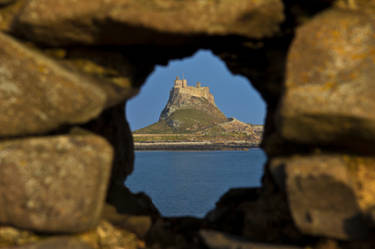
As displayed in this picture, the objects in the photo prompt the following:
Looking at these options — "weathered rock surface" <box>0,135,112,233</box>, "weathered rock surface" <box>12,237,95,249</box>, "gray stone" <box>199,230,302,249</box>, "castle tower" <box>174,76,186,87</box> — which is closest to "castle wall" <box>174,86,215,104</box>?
"castle tower" <box>174,76,186,87</box>

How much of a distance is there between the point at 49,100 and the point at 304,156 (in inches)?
143

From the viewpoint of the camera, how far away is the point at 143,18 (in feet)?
14.6

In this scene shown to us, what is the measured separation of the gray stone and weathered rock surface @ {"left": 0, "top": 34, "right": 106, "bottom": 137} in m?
2.63

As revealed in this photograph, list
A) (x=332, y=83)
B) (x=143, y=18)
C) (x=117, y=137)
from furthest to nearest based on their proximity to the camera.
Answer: (x=117, y=137)
(x=143, y=18)
(x=332, y=83)

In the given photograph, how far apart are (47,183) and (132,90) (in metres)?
2.01

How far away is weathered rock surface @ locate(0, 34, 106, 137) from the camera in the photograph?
4.67 meters

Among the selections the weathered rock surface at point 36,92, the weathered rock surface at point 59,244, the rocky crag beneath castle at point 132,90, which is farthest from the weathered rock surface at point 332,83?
the weathered rock surface at point 59,244

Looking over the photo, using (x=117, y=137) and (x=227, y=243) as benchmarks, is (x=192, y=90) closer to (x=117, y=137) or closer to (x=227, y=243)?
(x=117, y=137)

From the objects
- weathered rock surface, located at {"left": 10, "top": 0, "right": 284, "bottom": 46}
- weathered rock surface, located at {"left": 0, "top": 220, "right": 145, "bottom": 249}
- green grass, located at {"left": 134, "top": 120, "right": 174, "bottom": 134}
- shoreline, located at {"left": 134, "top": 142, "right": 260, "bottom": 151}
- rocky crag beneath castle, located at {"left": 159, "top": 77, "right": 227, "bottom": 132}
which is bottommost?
green grass, located at {"left": 134, "top": 120, "right": 174, "bottom": 134}

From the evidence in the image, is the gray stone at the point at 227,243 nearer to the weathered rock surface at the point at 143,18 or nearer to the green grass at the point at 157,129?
the weathered rock surface at the point at 143,18

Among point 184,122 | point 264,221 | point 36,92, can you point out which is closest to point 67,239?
point 36,92

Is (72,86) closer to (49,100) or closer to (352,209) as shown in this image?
(49,100)

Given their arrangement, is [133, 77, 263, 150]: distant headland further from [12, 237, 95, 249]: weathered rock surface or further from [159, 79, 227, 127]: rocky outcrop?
[12, 237, 95, 249]: weathered rock surface

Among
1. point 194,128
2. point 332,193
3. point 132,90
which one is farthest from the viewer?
point 194,128
